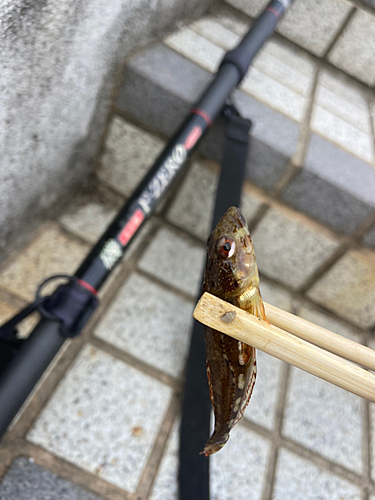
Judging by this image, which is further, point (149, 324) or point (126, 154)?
point (126, 154)

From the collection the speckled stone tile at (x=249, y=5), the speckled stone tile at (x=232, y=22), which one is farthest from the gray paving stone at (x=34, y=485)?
the speckled stone tile at (x=249, y=5)

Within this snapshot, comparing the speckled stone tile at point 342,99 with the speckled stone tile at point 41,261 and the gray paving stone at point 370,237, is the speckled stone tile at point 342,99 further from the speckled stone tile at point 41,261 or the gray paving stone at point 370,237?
the speckled stone tile at point 41,261

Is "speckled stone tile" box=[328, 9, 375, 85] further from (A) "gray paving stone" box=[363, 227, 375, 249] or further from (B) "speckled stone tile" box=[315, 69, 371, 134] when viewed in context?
(A) "gray paving stone" box=[363, 227, 375, 249]

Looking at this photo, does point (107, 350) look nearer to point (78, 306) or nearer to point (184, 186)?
point (78, 306)

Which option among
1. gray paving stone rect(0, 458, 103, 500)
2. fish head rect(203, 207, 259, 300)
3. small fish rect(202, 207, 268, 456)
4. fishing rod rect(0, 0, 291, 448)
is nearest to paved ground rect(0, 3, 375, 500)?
gray paving stone rect(0, 458, 103, 500)

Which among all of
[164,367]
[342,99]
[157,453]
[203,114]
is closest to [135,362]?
[164,367]

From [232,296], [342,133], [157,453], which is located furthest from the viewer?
[342,133]

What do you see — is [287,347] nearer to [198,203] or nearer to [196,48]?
[198,203]
